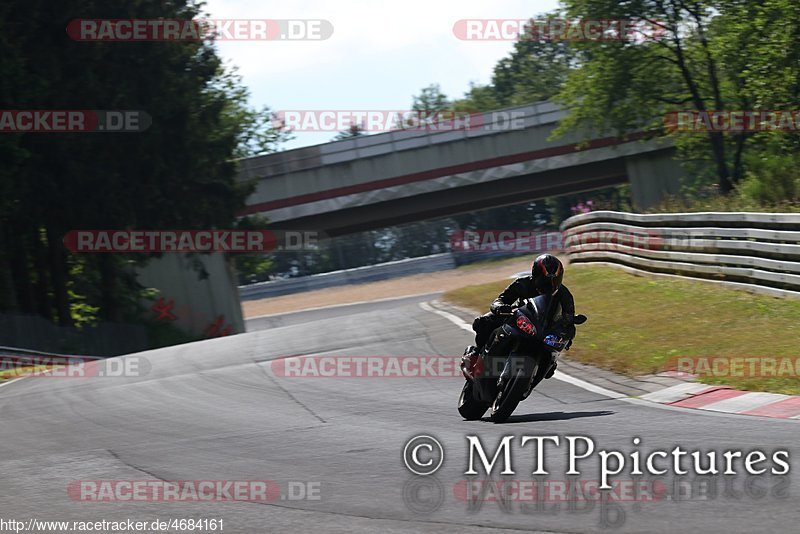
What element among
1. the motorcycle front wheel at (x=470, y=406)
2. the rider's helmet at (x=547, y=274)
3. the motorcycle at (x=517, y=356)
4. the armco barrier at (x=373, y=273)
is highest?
the rider's helmet at (x=547, y=274)

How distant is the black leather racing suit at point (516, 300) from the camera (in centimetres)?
938

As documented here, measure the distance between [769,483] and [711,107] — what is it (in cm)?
3868

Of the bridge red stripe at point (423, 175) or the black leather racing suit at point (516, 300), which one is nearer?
the black leather racing suit at point (516, 300)

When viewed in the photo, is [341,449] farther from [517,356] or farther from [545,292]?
[545,292]

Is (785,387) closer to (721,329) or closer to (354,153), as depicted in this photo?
(721,329)

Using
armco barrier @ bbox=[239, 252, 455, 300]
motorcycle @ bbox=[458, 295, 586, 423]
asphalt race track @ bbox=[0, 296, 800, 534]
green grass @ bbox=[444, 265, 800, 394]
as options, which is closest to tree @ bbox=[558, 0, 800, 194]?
green grass @ bbox=[444, 265, 800, 394]

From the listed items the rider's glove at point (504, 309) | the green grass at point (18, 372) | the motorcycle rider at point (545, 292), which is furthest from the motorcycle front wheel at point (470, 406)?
the green grass at point (18, 372)

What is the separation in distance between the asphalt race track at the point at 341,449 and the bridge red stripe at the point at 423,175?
30.7 m

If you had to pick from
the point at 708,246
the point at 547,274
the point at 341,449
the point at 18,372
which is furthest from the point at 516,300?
the point at 18,372

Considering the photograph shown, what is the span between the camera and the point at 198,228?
3806 centimetres

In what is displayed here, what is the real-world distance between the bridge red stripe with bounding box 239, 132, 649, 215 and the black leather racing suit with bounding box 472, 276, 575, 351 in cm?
3701

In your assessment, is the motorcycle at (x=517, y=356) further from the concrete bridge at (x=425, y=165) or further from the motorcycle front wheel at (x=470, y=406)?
the concrete bridge at (x=425, y=165)

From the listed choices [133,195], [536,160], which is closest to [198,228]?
[133,195]

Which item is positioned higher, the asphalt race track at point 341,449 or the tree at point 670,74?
the tree at point 670,74
